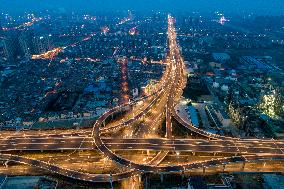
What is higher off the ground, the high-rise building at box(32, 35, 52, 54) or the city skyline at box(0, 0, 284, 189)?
the high-rise building at box(32, 35, 52, 54)

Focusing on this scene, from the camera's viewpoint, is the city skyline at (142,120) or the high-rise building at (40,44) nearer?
the city skyline at (142,120)

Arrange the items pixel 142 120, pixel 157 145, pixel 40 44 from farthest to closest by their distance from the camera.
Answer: pixel 40 44 < pixel 142 120 < pixel 157 145

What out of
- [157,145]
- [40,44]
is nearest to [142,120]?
[157,145]

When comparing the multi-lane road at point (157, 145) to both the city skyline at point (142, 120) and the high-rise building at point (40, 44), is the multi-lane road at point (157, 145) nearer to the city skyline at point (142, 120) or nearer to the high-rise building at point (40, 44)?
the city skyline at point (142, 120)

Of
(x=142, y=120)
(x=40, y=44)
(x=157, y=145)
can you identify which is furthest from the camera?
(x=40, y=44)

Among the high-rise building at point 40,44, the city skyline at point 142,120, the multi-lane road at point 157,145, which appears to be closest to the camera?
the city skyline at point 142,120

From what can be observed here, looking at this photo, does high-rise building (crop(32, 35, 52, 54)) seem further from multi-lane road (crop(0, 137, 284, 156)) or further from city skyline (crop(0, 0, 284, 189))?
multi-lane road (crop(0, 137, 284, 156))

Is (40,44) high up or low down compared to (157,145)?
up

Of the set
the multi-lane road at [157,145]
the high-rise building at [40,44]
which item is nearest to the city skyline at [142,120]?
the multi-lane road at [157,145]

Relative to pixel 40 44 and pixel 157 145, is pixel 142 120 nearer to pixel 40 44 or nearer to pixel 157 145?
pixel 157 145

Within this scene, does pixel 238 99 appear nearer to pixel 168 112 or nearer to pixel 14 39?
pixel 168 112

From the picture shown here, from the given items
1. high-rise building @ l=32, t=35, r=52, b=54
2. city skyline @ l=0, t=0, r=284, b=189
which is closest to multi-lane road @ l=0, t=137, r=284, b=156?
city skyline @ l=0, t=0, r=284, b=189
